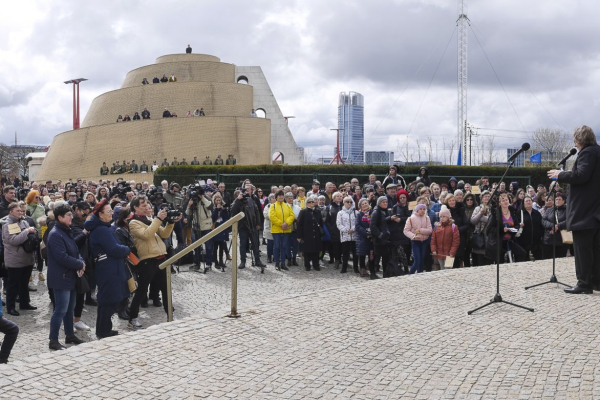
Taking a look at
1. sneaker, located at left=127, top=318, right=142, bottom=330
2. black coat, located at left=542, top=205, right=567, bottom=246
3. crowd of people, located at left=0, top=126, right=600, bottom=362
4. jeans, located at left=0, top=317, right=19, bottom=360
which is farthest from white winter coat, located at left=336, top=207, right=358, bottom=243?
jeans, located at left=0, top=317, right=19, bottom=360

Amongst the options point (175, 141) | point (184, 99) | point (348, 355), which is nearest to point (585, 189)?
point (348, 355)

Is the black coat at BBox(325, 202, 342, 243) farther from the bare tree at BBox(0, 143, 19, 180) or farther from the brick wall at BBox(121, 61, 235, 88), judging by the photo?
the bare tree at BBox(0, 143, 19, 180)

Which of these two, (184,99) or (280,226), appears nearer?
(280,226)

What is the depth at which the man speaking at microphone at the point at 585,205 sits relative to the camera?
7117 millimetres

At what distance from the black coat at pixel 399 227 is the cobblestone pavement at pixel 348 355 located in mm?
4108

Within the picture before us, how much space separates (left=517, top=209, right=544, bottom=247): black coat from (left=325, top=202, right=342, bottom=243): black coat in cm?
388

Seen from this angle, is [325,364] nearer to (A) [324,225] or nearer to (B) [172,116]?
(A) [324,225]

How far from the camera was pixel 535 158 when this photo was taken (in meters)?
29.9

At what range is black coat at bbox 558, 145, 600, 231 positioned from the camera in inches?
279

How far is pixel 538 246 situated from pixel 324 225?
4698mm

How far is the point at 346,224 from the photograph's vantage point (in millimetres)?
12664

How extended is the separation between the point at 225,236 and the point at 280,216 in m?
1.34

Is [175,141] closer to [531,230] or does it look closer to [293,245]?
[293,245]

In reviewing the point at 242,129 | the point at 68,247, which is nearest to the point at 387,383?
the point at 68,247
